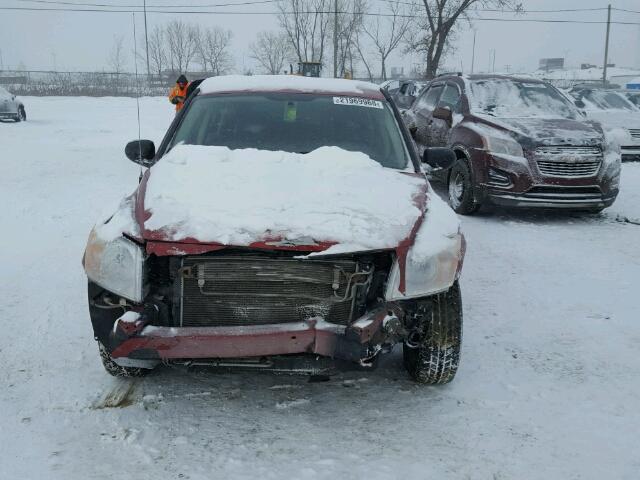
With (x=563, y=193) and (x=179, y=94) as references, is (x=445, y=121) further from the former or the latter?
(x=179, y=94)

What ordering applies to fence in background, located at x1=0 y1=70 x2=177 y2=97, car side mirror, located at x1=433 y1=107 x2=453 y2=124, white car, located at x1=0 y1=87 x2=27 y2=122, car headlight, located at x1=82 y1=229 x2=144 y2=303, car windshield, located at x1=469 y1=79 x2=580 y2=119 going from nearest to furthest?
1. car headlight, located at x1=82 y1=229 x2=144 y2=303
2. car windshield, located at x1=469 y1=79 x2=580 y2=119
3. car side mirror, located at x1=433 y1=107 x2=453 y2=124
4. white car, located at x1=0 y1=87 x2=27 y2=122
5. fence in background, located at x1=0 y1=70 x2=177 y2=97

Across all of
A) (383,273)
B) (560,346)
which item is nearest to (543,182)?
(560,346)

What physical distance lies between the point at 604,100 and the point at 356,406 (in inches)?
532

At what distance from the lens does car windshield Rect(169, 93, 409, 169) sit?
159 inches

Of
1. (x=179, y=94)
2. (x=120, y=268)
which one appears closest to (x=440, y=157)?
(x=120, y=268)

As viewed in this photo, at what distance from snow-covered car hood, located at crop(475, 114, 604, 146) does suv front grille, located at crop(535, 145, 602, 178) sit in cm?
7

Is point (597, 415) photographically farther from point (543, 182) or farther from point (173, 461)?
point (543, 182)

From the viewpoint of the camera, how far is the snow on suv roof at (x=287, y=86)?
14.7 feet

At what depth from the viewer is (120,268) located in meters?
2.74

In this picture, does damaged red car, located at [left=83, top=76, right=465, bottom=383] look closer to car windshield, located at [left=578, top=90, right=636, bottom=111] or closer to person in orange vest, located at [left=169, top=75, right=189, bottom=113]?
person in orange vest, located at [left=169, top=75, right=189, bottom=113]

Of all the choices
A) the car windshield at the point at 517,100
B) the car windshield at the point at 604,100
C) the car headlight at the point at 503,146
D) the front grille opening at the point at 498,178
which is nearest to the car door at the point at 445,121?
the car windshield at the point at 517,100

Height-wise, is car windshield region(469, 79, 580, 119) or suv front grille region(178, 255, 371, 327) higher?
car windshield region(469, 79, 580, 119)

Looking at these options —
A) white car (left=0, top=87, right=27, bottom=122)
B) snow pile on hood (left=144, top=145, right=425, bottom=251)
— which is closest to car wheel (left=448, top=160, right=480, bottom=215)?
snow pile on hood (left=144, top=145, right=425, bottom=251)

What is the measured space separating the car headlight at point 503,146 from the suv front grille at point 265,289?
4938 millimetres
